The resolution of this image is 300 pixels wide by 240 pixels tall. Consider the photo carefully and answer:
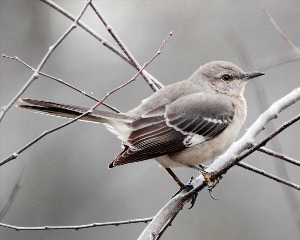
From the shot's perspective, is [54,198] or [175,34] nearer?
[54,198]

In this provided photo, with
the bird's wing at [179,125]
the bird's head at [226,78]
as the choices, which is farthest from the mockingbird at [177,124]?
the bird's head at [226,78]

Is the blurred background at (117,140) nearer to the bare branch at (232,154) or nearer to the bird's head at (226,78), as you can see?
the bird's head at (226,78)

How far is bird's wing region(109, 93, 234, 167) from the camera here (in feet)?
16.7

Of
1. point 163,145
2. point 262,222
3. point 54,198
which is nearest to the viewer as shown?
point 163,145

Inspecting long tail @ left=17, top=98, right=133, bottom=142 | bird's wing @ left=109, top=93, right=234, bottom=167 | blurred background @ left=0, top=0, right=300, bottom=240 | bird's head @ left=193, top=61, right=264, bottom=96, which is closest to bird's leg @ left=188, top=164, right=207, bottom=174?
bird's wing @ left=109, top=93, right=234, bottom=167

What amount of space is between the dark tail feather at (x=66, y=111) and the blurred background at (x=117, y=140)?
9.93 feet

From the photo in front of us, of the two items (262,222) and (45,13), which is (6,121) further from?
(262,222)

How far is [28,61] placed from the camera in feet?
34.4

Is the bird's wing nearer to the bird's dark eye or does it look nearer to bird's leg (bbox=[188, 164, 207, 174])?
bird's leg (bbox=[188, 164, 207, 174])

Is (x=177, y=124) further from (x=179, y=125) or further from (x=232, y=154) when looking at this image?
(x=232, y=154)

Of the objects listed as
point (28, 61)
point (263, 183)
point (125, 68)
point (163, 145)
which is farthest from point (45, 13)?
point (163, 145)

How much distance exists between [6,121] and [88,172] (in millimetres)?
1662

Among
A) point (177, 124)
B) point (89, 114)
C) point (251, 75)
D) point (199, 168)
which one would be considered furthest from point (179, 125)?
Result: point (251, 75)

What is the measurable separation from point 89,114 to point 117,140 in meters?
4.47
